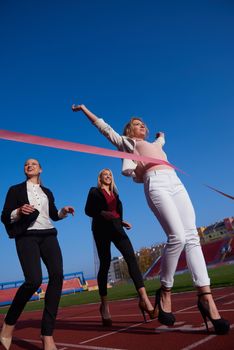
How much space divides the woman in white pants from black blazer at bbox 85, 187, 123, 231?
158 centimetres

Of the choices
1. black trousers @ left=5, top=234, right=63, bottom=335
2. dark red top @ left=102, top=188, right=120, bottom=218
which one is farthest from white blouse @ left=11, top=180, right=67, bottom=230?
dark red top @ left=102, top=188, right=120, bottom=218

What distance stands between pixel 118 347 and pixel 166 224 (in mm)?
1179

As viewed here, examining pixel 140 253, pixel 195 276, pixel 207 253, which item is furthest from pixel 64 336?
pixel 140 253

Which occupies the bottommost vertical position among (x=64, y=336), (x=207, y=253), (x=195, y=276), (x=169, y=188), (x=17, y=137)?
(x=207, y=253)

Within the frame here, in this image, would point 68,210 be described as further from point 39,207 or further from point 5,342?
point 5,342

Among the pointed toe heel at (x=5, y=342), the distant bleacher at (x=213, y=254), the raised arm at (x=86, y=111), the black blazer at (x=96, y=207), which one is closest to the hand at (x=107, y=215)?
the black blazer at (x=96, y=207)

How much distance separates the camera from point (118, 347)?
109 inches

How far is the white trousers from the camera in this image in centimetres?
289

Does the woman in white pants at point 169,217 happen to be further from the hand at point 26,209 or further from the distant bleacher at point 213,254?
the distant bleacher at point 213,254

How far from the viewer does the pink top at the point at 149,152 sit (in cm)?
318

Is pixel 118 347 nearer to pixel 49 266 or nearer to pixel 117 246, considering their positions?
pixel 49 266

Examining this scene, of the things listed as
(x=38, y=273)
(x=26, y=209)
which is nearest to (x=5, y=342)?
(x=38, y=273)

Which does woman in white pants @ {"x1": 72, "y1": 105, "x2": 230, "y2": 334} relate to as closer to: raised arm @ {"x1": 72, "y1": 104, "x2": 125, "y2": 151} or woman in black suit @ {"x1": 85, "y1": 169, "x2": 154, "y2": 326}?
raised arm @ {"x1": 72, "y1": 104, "x2": 125, "y2": 151}

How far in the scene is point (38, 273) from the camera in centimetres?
309
